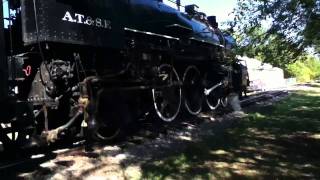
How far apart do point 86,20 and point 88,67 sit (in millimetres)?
1051

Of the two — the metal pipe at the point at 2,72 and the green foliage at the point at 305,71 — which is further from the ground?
the green foliage at the point at 305,71

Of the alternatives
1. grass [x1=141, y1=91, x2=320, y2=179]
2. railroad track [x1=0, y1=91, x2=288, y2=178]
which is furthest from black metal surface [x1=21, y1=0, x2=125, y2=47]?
grass [x1=141, y1=91, x2=320, y2=179]

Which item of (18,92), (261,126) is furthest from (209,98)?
(18,92)

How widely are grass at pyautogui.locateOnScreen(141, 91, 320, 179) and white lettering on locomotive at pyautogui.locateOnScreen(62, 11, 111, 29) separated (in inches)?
110

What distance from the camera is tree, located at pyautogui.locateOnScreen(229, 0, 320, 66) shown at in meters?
10.7

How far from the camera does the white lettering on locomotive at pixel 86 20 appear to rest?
26.6ft

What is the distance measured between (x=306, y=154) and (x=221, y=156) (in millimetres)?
1630

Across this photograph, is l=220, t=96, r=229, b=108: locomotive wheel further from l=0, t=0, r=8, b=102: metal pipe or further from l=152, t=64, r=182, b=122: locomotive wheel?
l=0, t=0, r=8, b=102: metal pipe

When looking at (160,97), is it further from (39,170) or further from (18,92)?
(39,170)

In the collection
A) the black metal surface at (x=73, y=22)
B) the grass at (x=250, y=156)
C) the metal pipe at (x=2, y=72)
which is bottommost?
the grass at (x=250, y=156)

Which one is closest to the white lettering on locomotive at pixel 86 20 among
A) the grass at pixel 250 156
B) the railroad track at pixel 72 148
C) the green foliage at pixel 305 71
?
the railroad track at pixel 72 148

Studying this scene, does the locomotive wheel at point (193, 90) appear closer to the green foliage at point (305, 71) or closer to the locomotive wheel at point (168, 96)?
the locomotive wheel at point (168, 96)

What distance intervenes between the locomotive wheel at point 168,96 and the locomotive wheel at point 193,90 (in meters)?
0.97

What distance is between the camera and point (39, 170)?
22.2 ft
